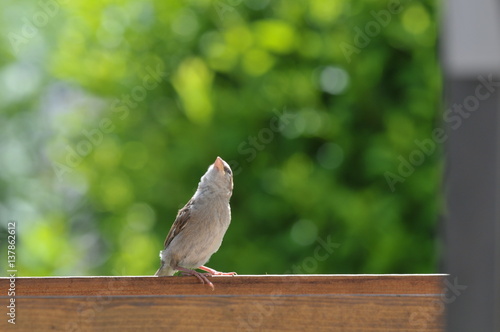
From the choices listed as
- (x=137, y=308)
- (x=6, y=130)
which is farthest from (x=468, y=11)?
(x=6, y=130)

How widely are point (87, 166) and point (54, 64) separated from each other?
2.74 feet

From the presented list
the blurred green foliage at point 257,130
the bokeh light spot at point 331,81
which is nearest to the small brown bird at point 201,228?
the blurred green foliage at point 257,130

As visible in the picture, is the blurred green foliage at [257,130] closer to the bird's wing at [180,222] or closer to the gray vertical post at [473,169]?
the bird's wing at [180,222]

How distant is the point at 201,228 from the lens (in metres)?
2.49

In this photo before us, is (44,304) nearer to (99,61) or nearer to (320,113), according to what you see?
(320,113)

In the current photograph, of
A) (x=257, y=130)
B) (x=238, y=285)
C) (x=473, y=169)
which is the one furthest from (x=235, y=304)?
(x=257, y=130)

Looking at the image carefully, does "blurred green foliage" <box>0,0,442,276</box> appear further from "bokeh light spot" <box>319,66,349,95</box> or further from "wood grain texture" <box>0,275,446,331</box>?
"wood grain texture" <box>0,275,446,331</box>

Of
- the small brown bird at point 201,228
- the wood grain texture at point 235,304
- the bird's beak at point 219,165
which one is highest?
the bird's beak at point 219,165

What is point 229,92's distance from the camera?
4375mm

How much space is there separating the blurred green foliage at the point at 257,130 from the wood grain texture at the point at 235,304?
6.66ft

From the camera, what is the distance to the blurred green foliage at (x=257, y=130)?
4023mm

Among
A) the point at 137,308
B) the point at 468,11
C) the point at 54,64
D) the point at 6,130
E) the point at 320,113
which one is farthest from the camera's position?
the point at 6,130

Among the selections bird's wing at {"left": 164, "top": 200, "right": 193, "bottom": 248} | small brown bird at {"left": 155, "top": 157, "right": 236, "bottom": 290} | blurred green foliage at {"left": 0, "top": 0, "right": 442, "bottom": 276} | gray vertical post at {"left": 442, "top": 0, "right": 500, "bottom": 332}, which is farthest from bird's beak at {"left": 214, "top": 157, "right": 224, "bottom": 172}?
gray vertical post at {"left": 442, "top": 0, "right": 500, "bottom": 332}

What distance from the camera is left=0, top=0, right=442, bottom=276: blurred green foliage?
4023 mm
